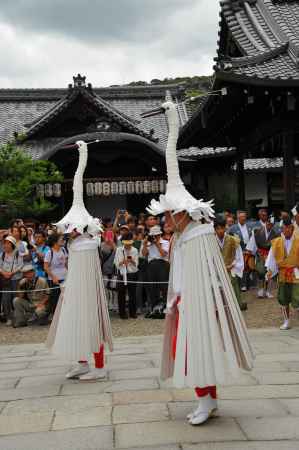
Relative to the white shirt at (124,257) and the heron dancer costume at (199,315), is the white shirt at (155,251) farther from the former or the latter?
the heron dancer costume at (199,315)

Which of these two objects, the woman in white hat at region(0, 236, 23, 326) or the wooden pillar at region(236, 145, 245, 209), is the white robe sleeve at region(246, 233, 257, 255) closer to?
the wooden pillar at region(236, 145, 245, 209)

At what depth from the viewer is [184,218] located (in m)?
4.24

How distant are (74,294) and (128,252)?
4.60 meters

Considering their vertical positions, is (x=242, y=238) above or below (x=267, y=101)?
below

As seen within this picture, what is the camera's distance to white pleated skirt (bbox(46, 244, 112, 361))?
549cm

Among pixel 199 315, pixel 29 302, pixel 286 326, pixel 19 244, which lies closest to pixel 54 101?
pixel 19 244

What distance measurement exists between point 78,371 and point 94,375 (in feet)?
0.64

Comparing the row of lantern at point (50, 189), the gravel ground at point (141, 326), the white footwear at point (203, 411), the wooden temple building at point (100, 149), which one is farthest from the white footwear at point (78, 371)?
the row of lantern at point (50, 189)

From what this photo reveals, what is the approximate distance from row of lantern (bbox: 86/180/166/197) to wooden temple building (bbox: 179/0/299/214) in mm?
1412

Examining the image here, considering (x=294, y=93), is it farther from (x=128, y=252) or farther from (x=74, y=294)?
(x=74, y=294)

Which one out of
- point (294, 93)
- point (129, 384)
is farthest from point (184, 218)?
point (294, 93)

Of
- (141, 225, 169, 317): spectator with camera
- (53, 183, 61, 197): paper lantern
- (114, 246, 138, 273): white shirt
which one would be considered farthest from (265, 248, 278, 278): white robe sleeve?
(53, 183, 61, 197): paper lantern

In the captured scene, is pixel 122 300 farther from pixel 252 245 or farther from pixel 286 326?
pixel 286 326

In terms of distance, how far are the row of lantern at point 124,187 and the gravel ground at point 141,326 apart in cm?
860
